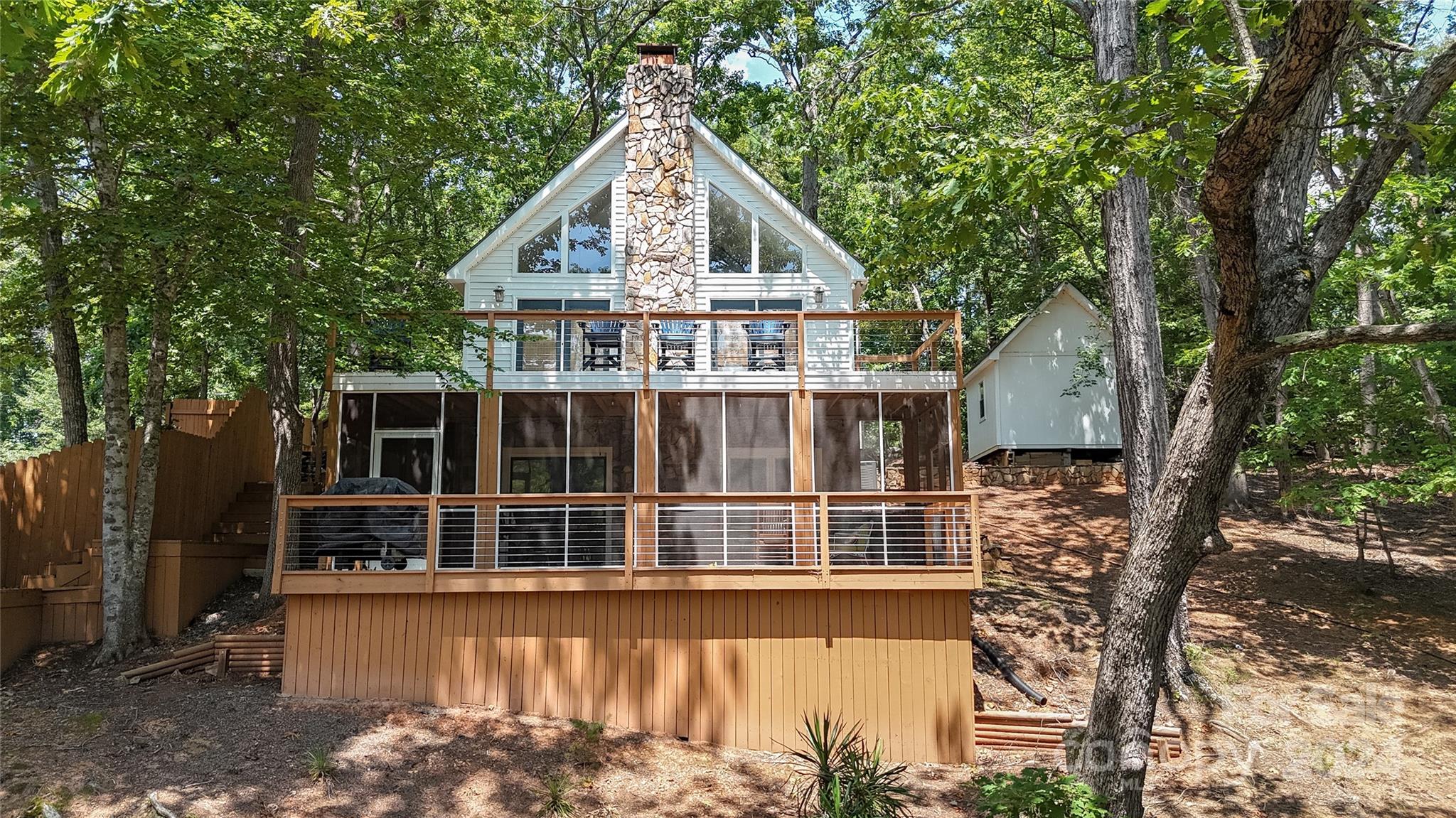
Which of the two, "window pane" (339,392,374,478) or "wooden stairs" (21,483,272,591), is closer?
"wooden stairs" (21,483,272,591)

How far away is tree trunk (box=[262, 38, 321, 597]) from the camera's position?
11.1m

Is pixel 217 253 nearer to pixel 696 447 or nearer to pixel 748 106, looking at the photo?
pixel 696 447

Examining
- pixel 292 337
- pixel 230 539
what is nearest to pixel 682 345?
pixel 292 337

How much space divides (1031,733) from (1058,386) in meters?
12.2

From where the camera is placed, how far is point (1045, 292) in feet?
74.1

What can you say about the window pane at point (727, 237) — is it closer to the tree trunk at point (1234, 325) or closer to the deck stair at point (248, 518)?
the deck stair at point (248, 518)

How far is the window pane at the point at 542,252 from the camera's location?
13.6m

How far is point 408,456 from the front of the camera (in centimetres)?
1141

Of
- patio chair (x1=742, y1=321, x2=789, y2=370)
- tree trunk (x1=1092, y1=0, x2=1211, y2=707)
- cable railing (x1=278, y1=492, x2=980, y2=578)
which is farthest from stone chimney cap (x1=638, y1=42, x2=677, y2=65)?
cable railing (x1=278, y1=492, x2=980, y2=578)

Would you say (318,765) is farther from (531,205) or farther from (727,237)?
(727,237)

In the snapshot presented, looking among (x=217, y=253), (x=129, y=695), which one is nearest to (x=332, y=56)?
(x=217, y=253)

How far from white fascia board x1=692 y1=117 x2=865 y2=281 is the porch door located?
5994 millimetres

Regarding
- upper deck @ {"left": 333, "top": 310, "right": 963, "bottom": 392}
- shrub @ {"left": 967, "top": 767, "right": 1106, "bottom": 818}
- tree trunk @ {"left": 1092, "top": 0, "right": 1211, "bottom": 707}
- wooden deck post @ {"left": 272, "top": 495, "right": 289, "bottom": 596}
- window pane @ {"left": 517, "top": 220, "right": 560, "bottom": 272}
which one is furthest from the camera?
window pane @ {"left": 517, "top": 220, "right": 560, "bottom": 272}

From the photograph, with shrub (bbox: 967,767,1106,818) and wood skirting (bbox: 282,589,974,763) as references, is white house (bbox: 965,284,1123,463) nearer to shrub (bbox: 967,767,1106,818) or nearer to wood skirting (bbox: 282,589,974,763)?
wood skirting (bbox: 282,589,974,763)
